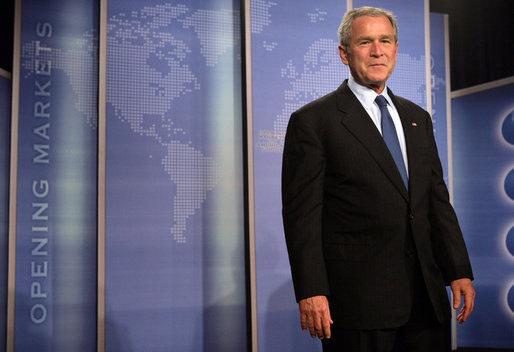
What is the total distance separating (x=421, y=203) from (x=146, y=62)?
7.05 ft

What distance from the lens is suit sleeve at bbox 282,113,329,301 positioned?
4.58 feet

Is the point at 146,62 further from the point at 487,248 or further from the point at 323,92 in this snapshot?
the point at 487,248

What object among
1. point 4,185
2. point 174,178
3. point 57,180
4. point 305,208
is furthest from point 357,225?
point 4,185

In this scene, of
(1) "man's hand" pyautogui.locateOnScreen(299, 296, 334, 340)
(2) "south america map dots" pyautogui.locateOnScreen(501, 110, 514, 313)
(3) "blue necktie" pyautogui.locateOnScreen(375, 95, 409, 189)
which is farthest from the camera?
(2) "south america map dots" pyautogui.locateOnScreen(501, 110, 514, 313)

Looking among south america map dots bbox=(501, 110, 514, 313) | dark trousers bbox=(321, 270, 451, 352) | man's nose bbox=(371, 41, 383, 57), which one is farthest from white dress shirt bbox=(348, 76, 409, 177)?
south america map dots bbox=(501, 110, 514, 313)

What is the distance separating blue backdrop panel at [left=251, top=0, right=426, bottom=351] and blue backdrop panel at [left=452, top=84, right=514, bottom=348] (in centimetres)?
131

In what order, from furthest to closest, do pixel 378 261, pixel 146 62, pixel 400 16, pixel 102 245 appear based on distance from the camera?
pixel 400 16 < pixel 146 62 < pixel 102 245 < pixel 378 261

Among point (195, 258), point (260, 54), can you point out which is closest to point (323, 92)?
point (260, 54)

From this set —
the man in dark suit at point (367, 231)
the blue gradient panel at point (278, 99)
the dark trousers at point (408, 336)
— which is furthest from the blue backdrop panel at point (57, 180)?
the dark trousers at point (408, 336)

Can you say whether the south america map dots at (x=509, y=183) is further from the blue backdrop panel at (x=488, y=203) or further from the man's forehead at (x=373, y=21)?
the man's forehead at (x=373, y=21)

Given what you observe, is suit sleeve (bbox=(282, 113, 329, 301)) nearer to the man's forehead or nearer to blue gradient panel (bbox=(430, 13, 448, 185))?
the man's forehead

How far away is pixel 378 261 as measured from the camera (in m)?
1.43

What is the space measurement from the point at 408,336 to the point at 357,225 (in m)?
0.34

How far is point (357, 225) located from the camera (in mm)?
1435
